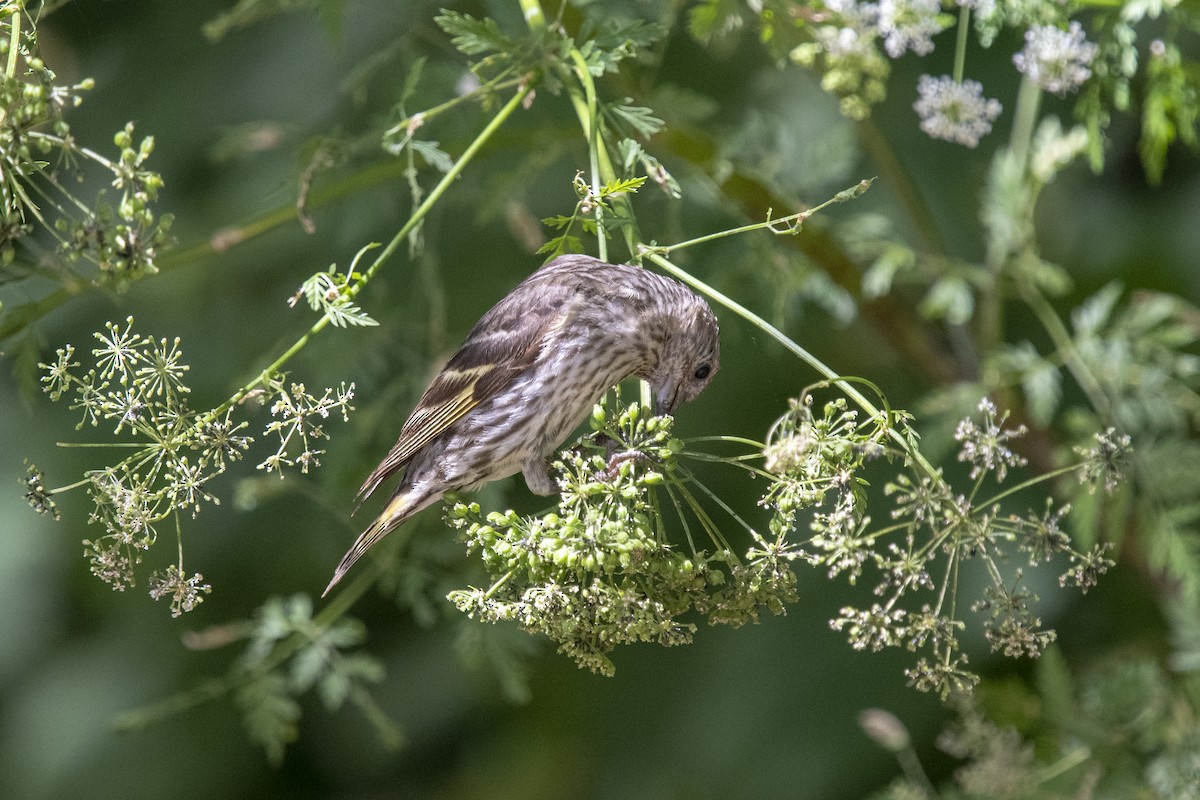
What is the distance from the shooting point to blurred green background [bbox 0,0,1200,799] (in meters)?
3.82

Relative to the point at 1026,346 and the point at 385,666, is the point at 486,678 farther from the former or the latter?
the point at 1026,346

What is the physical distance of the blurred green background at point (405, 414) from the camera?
3.82m

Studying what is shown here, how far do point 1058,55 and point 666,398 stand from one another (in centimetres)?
111

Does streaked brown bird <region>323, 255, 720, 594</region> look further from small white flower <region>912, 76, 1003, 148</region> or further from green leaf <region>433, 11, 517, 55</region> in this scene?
small white flower <region>912, 76, 1003, 148</region>

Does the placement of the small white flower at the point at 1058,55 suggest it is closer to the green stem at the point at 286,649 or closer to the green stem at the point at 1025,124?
the green stem at the point at 1025,124

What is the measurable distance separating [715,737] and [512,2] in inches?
105

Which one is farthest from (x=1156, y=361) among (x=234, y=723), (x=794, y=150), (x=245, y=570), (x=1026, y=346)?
(x=234, y=723)

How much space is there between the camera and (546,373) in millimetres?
2684

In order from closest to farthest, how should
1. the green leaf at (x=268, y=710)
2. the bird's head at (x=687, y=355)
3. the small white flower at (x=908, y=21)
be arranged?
the bird's head at (x=687, y=355) → the small white flower at (x=908, y=21) → the green leaf at (x=268, y=710)

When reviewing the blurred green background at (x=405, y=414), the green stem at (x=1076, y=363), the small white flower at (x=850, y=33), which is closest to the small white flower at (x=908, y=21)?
the small white flower at (x=850, y=33)

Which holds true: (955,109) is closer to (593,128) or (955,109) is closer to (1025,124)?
(1025,124)

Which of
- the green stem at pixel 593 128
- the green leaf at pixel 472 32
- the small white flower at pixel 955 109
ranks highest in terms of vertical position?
the green leaf at pixel 472 32

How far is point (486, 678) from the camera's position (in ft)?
15.7

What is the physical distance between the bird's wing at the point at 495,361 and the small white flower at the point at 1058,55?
1.14 meters
